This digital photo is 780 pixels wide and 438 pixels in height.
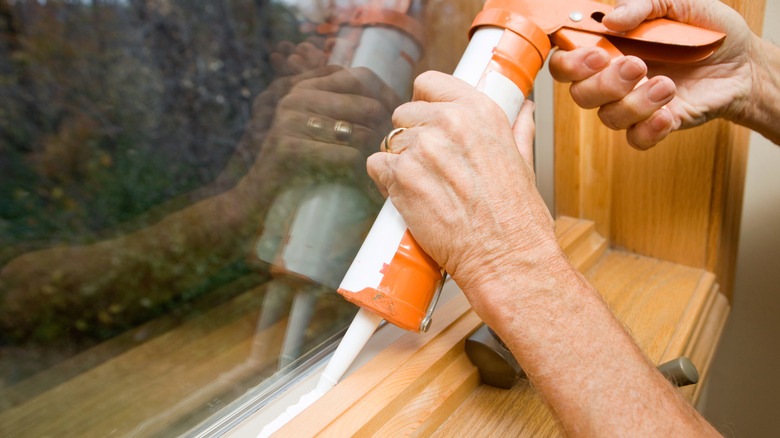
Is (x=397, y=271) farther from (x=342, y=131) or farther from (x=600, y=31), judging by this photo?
(x=600, y=31)

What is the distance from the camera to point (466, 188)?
442mm

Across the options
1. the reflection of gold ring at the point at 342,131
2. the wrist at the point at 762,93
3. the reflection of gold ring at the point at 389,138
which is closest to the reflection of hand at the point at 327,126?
the reflection of gold ring at the point at 342,131

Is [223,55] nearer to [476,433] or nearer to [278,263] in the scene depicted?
[278,263]

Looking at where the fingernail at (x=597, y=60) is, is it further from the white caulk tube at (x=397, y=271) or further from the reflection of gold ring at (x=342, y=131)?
the reflection of gold ring at (x=342, y=131)

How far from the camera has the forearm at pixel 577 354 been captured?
0.38 metres

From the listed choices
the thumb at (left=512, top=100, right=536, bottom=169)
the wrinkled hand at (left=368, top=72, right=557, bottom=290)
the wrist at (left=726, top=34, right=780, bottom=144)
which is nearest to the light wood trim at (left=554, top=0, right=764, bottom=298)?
the wrist at (left=726, top=34, right=780, bottom=144)

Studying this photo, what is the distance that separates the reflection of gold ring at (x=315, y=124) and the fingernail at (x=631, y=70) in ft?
1.20

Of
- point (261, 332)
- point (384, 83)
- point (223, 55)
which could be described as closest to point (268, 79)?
point (223, 55)

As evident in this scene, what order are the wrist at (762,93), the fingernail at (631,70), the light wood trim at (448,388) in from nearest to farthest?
the light wood trim at (448,388) < the fingernail at (631,70) < the wrist at (762,93)

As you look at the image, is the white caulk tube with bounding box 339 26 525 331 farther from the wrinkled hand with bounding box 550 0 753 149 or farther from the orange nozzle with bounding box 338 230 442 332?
the wrinkled hand with bounding box 550 0 753 149

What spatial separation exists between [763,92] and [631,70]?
307mm

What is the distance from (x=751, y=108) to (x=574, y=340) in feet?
1.79

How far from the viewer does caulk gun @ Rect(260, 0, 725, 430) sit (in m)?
0.45

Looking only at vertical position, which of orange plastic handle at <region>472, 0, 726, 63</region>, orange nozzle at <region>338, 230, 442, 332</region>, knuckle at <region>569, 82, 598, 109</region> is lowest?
orange nozzle at <region>338, 230, 442, 332</region>
